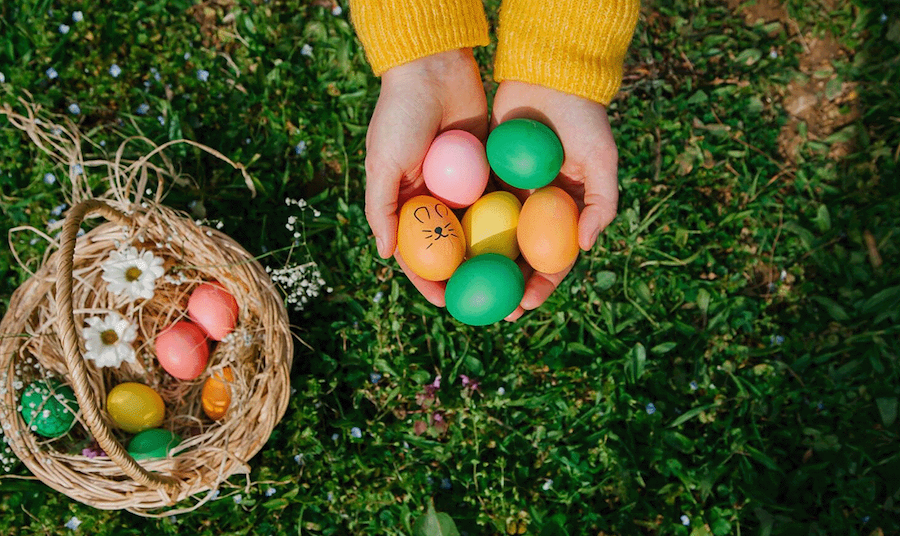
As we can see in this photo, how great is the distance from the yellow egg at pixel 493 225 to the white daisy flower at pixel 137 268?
3.55 feet

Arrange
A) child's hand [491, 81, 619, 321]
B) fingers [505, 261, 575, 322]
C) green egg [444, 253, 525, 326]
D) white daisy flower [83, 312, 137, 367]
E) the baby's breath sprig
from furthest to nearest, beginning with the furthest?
the baby's breath sprig → white daisy flower [83, 312, 137, 367] → fingers [505, 261, 575, 322] → child's hand [491, 81, 619, 321] → green egg [444, 253, 525, 326]

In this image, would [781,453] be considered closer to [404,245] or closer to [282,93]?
[404,245]

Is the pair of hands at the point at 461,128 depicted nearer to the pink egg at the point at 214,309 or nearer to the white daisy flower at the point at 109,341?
the pink egg at the point at 214,309

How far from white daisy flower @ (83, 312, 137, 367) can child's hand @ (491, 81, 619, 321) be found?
4.41 ft

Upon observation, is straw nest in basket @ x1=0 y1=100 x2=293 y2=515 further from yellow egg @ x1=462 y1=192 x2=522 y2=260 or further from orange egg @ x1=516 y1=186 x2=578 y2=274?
orange egg @ x1=516 y1=186 x2=578 y2=274

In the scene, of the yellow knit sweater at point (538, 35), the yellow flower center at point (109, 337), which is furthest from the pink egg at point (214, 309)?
the yellow knit sweater at point (538, 35)

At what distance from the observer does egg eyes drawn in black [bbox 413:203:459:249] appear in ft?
7.27

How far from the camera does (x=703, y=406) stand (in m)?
2.77

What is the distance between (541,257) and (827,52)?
206 centimetres

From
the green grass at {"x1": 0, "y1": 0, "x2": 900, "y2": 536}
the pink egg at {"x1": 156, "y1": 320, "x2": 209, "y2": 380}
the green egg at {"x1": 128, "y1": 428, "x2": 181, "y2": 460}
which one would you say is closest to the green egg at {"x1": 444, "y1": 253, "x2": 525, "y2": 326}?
the green grass at {"x1": 0, "y1": 0, "x2": 900, "y2": 536}

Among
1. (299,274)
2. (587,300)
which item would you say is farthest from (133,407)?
(587,300)

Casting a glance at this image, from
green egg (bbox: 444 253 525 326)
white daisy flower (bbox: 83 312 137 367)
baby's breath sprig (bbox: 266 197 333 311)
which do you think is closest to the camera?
green egg (bbox: 444 253 525 326)

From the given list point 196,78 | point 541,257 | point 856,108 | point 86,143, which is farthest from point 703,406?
point 86,143

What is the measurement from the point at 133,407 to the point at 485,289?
4.35 feet
